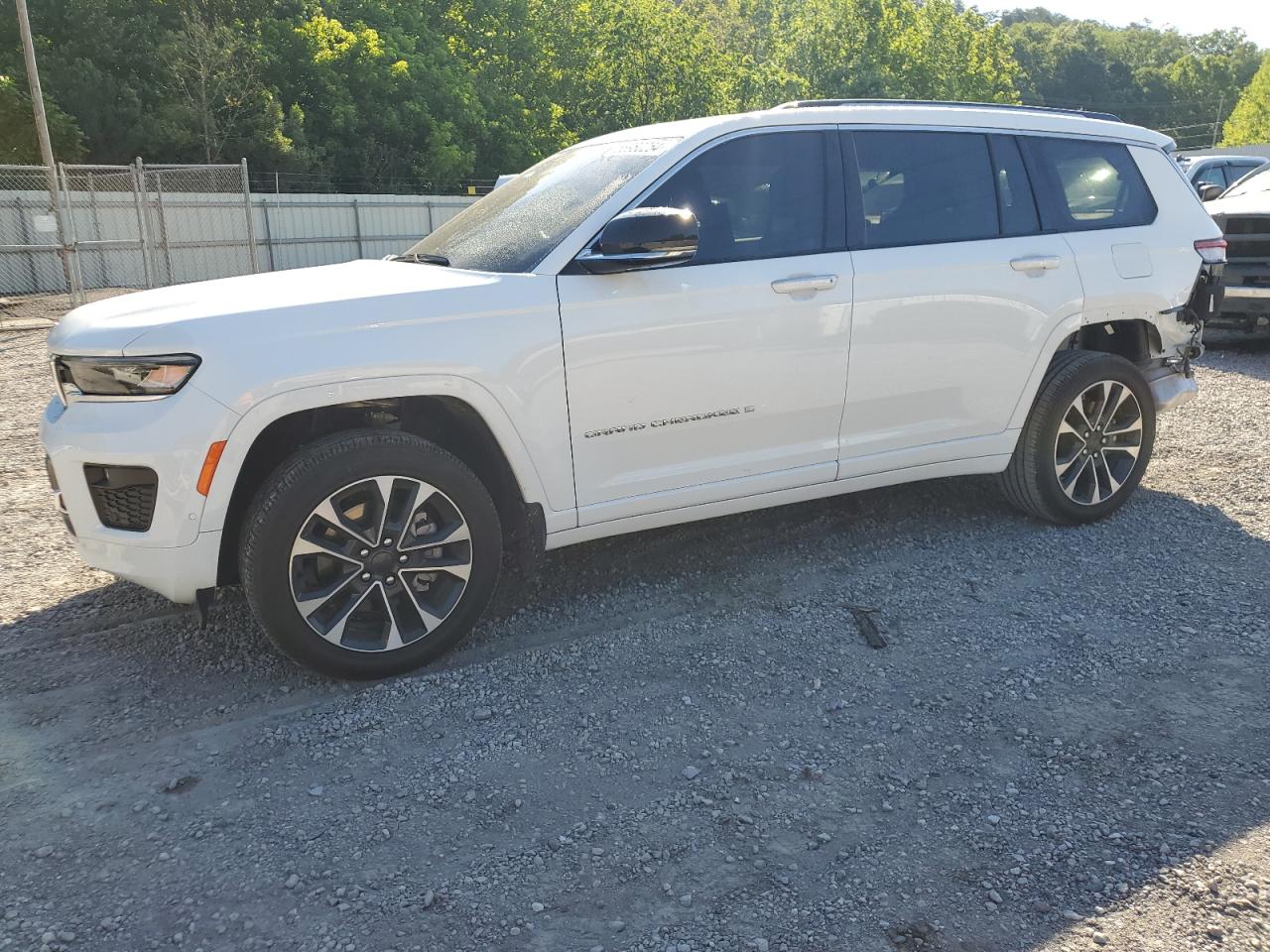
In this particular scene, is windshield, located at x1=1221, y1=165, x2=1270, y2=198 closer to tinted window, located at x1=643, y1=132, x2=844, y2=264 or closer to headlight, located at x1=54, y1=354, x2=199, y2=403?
tinted window, located at x1=643, y1=132, x2=844, y2=264

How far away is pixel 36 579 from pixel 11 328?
12.3 m

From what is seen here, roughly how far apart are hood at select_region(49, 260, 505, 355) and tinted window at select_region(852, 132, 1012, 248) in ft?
5.65

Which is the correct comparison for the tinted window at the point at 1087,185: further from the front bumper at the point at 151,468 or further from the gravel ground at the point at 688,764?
the front bumper at the point at 151,468

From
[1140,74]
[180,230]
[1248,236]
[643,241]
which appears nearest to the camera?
[643,241]

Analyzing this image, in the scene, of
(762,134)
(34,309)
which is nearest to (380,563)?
(762,134)

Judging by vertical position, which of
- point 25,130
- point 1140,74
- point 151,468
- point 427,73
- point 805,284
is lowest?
point 151,468

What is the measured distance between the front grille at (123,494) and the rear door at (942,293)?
2738 millimetres

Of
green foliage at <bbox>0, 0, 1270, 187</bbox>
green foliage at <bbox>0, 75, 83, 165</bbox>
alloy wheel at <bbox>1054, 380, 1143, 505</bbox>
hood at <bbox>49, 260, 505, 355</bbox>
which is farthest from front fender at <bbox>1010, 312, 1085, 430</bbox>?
green foliage at <bbox>0, 0, 1270, 187</bbox>

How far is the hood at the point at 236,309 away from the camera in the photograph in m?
3.34

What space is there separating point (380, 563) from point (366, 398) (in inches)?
23.1

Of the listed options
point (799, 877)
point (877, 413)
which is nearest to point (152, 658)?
point (799, 877)

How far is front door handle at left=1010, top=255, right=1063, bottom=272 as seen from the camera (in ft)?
15.4

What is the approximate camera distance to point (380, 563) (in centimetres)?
363

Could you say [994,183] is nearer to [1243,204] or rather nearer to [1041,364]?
[1041,364]
